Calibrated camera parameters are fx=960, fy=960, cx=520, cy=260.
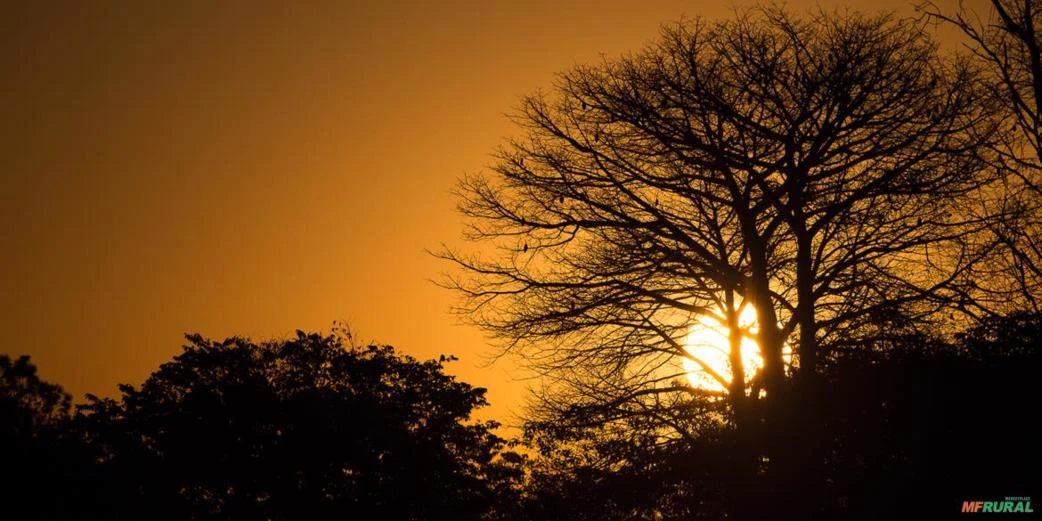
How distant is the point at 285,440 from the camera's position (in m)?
29.1

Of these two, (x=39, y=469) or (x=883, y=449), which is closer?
(x=883, y=449)

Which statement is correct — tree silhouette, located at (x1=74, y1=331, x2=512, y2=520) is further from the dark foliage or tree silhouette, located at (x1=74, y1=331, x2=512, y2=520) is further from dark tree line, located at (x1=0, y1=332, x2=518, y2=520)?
the dark foliage

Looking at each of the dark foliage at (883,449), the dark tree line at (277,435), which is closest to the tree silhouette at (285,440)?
the dark tree line at (277,435)

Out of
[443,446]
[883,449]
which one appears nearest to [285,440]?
[443,446]

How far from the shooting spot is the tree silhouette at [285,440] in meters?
28.3

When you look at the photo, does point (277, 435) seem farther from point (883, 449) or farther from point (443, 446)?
point (883, 449)

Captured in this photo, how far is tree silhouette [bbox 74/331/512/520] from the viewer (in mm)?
28297

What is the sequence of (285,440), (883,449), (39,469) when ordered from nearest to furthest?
1. (883,449)
2. (39,469)
3. (285,440)

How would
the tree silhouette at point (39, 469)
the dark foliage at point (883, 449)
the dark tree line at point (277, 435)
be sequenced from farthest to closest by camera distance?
the dark tree line at point (277, 435) → the tree silhouette at point (39, 469) → the dark foliage at point (883, 449)

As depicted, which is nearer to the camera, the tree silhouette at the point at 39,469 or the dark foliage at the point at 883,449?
the dark foliage at the point at 883,449

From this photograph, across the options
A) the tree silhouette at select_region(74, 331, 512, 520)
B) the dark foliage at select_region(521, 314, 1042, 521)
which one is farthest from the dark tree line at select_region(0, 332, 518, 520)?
the dark foliage at select_region(521, 314, 1042, 521)

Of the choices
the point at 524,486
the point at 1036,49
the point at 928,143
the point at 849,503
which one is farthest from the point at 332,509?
the point at 1036,49

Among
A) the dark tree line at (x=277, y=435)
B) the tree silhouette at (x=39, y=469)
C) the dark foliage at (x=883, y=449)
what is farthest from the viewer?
the dark tree line at (x=277, y=435)

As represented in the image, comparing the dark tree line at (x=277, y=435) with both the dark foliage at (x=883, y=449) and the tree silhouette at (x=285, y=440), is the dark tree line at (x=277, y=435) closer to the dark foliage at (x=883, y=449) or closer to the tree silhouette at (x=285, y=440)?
the tree silhouette at (x=285, y=440)
